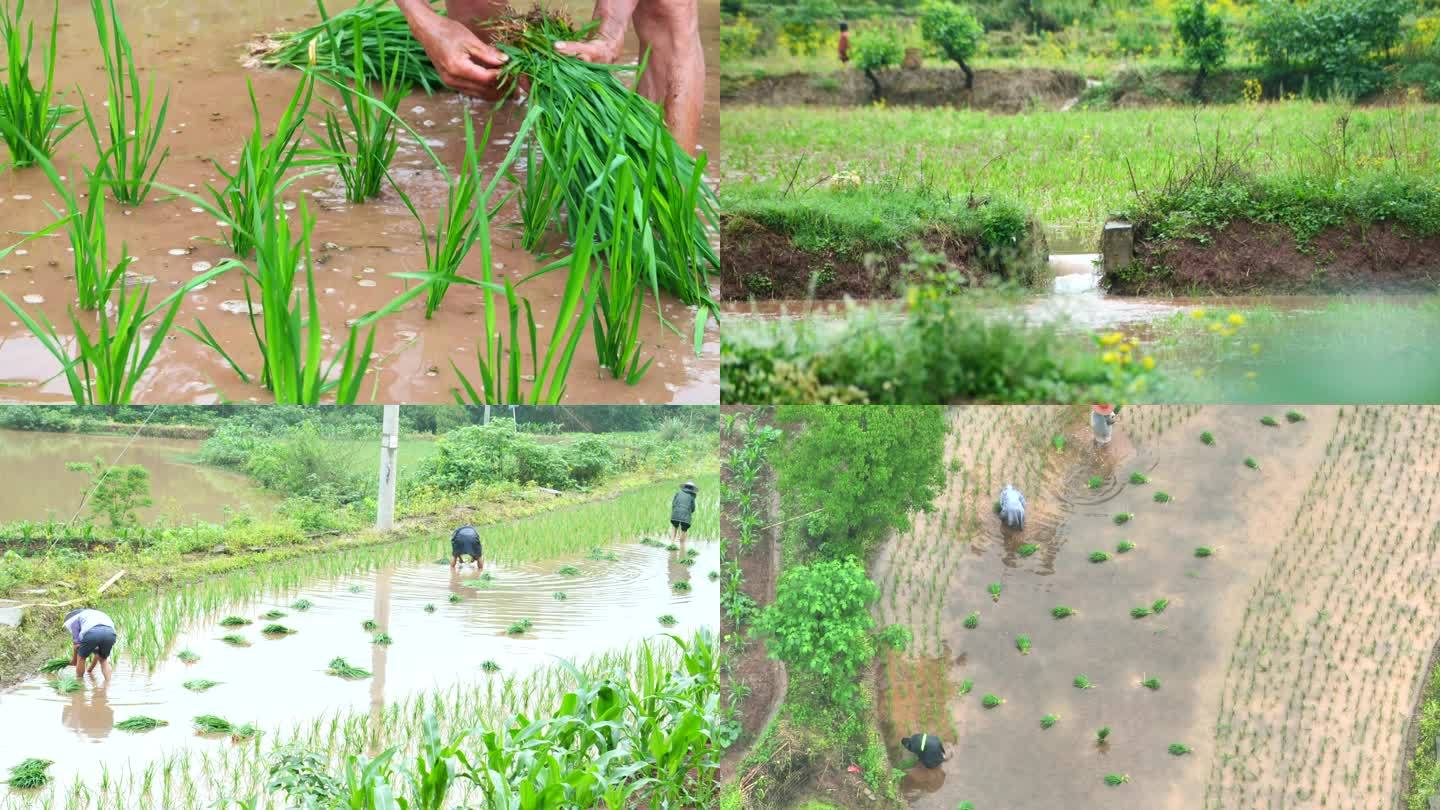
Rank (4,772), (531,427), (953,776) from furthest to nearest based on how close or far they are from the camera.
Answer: (953,776) → (531,427) → (4,772)

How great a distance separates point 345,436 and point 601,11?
1.69 m

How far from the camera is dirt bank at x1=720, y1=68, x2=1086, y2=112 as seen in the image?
420 cm

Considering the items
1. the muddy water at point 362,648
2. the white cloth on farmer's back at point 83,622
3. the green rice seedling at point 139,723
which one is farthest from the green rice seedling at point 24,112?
the green rice seedling at point 139,723

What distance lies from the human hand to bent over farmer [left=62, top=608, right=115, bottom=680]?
1.88m

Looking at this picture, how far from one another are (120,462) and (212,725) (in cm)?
78

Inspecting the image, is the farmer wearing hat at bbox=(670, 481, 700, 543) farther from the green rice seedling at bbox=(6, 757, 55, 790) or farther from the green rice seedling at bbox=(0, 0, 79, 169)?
the green rice seedling at bbox=(0, 0, 79, 169)

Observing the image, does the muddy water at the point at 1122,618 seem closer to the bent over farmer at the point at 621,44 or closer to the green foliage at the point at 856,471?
the green foliage at the point at 856,471

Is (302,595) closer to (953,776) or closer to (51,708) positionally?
(51,708)

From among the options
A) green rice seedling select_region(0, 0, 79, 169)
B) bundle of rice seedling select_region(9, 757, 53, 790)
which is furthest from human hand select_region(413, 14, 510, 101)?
bundle of rice seedling select_region(9, 757, 53, 790)

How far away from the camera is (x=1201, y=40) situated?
13.5ft

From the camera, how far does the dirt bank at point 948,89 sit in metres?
4.20

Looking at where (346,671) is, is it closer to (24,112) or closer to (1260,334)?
(24,112)

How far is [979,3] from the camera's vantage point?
427cm

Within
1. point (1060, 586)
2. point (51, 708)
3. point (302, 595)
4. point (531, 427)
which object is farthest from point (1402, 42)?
point (51, 708)
